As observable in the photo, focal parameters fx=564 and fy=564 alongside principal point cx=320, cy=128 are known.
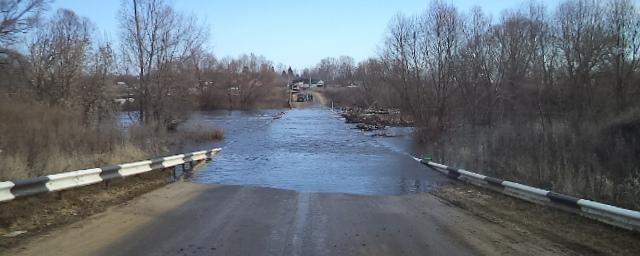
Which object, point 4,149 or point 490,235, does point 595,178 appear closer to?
point 490,235

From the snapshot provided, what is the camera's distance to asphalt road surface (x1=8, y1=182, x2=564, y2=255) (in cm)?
688

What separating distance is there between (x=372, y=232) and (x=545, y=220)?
3035mm

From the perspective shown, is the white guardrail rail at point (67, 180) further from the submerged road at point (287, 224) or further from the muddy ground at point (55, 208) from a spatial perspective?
the submerged road at point (287, 224)

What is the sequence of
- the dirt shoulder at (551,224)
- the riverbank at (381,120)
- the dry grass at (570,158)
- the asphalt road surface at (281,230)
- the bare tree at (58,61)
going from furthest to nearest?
the riverbank at (381,120) → the bare tree at (58,61) → the dry grass at (570,158) → the dirt shoulder at (551,224) → the asphalt road surface at (281,230)

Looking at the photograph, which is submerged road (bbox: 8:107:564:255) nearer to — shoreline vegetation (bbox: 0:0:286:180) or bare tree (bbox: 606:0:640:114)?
shoreline vegetation (bbox: 0:0:286:180)

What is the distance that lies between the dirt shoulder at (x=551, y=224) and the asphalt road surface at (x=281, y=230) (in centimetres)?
32

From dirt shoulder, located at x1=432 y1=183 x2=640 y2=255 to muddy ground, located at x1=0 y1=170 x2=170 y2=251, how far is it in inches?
258

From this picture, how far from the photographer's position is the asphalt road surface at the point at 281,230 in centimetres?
688

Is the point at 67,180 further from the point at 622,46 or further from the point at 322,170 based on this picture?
the point at 622,46

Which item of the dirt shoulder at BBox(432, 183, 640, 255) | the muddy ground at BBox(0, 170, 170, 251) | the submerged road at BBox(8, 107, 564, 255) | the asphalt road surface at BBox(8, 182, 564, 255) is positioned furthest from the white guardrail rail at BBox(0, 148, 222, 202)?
the dirt shoulder at BBox(432, 183, 640, 255)

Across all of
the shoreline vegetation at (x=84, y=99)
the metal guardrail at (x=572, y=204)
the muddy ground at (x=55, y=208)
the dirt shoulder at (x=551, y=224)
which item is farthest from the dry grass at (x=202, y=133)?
the dirt shoulder at (x=551, y=224)

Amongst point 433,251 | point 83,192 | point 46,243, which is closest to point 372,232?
point 433,251

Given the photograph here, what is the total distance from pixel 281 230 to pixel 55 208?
392cm

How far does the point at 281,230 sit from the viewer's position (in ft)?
26.5
